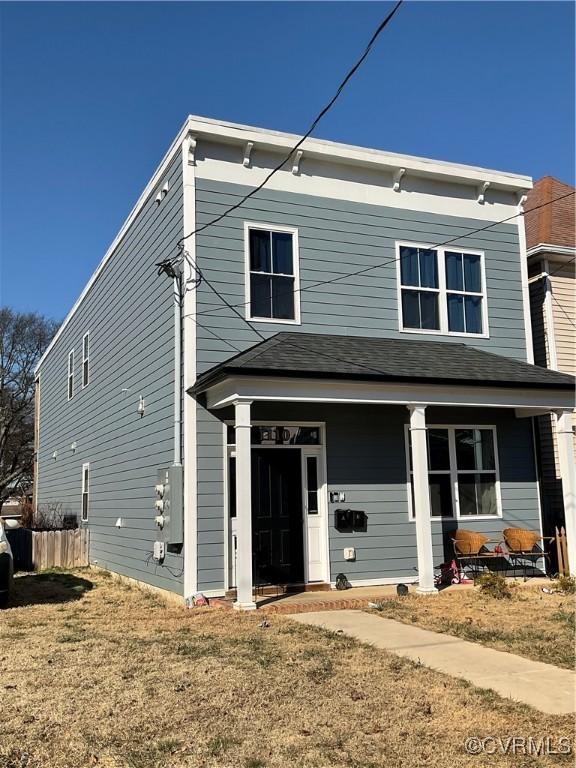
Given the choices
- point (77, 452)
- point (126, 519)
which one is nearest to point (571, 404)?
point (126, 519)

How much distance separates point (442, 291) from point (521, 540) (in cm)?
448

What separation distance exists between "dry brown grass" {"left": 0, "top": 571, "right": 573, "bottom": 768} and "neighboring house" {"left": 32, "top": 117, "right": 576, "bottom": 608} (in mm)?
2307

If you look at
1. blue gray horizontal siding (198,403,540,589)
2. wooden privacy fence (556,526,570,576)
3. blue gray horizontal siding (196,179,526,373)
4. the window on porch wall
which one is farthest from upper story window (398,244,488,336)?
wooden privacy fence (556,526,570,576)

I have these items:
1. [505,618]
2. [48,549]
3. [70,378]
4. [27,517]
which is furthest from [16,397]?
[505,618]

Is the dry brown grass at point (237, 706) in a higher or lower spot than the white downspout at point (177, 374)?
lower

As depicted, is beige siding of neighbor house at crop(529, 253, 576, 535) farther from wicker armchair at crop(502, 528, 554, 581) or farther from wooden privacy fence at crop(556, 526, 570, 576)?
wicker armchair at crop(502, 528, 554, 581)

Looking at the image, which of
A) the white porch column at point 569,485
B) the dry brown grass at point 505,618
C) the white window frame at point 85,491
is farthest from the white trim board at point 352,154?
the white window frame at point 85,491

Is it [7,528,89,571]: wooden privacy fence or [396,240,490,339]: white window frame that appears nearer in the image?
[396,240,490,339]: white window frame

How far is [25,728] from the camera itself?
4.76 metres

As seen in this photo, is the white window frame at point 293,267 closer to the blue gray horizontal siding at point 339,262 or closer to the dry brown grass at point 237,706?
the blue gray horizontal siding at point 339,262

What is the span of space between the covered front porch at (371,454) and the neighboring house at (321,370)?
0.11ft

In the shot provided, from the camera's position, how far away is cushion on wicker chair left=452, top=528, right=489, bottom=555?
37.5ft

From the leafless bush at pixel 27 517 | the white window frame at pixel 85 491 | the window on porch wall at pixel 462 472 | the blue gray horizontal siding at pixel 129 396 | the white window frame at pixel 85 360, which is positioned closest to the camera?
the blue gray horizontal siding at pixel 129 396

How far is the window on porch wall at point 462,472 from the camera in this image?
12.0 meters
